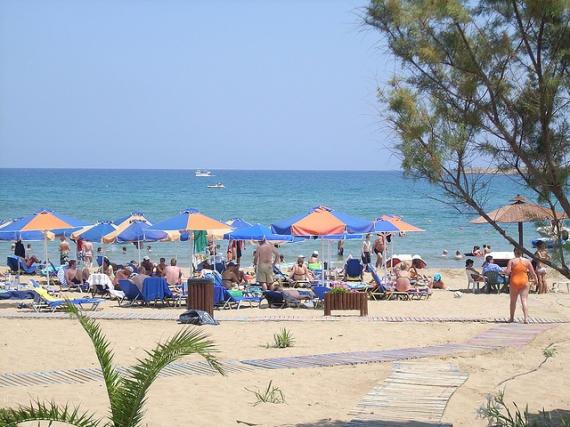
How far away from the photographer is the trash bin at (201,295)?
579 inches

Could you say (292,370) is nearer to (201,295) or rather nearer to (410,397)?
(410,397)

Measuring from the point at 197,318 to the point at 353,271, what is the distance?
847 cm

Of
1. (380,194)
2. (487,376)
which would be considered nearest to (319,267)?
(487,376)

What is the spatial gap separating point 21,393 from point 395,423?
3.95 m

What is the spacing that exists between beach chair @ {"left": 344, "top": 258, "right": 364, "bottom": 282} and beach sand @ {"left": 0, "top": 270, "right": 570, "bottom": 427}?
511cm

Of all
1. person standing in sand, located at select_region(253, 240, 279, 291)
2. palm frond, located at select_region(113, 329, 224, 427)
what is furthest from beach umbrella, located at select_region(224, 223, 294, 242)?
palm frond, located at select_region(113, 329, 224, 427)

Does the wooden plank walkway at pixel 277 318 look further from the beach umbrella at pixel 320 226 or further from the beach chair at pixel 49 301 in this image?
the beach umbrella at pixel 320 226

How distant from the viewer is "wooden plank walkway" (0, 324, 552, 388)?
9.84m

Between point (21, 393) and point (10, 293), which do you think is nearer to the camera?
point (21, 393)

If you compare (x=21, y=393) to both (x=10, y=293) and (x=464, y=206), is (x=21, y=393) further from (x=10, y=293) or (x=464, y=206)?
(x=10, y=293)

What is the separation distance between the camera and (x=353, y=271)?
71.9ft

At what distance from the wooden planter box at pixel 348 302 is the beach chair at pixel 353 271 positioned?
671 cm

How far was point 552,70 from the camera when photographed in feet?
20.1

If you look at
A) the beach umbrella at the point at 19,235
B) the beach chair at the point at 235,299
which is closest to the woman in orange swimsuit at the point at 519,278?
the beach chair at the point at 235,299
